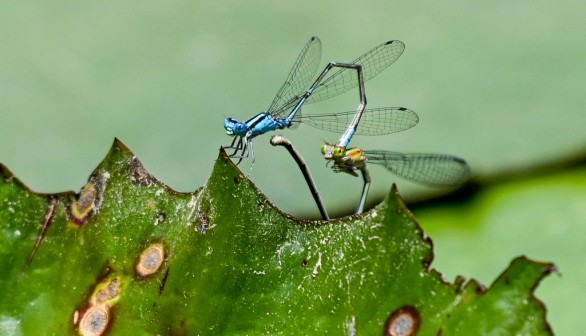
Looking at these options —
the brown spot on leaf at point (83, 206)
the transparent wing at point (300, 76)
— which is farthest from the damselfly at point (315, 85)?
the brown spot on leaf at point (83, 206)

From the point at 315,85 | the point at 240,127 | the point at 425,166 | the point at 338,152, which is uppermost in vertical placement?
the point at 315,85

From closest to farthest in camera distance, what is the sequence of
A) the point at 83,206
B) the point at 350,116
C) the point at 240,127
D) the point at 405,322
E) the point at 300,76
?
the point at 405,322 < the point at 83,206 < the point at 240,127 < the point at 350,116 < the point at 300,76

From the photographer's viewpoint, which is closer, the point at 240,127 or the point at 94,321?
the point at 94,321

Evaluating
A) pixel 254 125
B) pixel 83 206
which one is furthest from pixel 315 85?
pixel 83 206

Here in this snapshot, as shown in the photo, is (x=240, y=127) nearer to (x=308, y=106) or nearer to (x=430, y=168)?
(x=308, y=106)

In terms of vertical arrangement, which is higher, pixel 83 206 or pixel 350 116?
pixel 350 116
